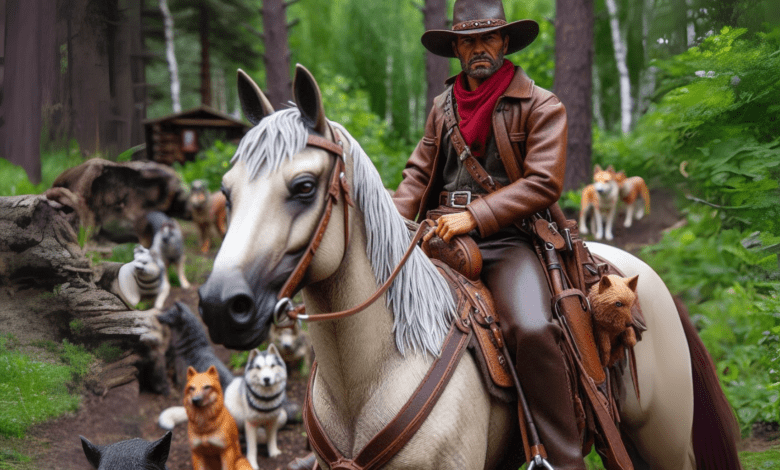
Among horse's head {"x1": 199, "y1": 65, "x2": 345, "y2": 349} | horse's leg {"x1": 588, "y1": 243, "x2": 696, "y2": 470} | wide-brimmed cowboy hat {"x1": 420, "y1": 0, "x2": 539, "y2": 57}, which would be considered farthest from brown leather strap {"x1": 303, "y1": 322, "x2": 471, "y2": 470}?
wide-brimmed cowboy hat {"x1": 420, "y1": 0, "x2": 539, "y2": 57}

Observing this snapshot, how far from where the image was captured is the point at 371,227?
2211 mm

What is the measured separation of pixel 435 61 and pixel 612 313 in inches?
326

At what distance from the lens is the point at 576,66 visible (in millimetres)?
8562

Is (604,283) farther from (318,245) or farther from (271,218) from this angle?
(271,218)

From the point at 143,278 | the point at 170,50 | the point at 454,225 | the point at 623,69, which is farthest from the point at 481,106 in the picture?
the point at 623,69

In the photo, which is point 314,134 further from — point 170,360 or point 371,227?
point 170,360

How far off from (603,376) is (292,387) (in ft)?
13.9

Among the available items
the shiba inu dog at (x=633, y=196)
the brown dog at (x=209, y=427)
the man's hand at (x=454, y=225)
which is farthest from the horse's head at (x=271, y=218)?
the shiba inu dog at (x=633, y=196)

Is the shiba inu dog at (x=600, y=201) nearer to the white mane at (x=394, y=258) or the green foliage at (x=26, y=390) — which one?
the white mane at (x=394, y=258)

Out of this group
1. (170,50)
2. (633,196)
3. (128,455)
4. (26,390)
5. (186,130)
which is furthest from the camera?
(170,50)

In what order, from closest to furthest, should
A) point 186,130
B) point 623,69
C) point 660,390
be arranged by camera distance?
point 660,390 → point 186,130 → point 623,69

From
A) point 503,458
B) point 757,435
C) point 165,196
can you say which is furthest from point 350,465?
point 165,196

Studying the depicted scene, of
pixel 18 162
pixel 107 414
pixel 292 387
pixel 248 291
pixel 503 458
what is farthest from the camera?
pixel 292 387

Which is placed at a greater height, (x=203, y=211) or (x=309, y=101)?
(x=309, y=101)
